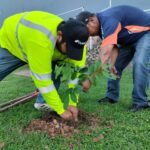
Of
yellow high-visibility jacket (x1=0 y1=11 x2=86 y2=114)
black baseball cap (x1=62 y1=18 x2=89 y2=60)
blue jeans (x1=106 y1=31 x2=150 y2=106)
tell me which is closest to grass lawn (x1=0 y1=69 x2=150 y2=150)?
blue jeans (x1=106 y1=31 x2=150 y2=106)

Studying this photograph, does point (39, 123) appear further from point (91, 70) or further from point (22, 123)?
point (91, 70)

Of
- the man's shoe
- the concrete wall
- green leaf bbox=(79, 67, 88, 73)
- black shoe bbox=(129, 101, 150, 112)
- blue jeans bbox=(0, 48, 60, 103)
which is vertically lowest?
→ the concrete wall

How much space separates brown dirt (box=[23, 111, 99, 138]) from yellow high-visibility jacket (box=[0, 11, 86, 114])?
0.18 meters

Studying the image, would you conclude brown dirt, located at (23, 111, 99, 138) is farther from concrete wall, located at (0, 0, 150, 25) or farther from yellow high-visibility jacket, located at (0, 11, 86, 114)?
concrete wall, located at (0, 0, 150, 25)

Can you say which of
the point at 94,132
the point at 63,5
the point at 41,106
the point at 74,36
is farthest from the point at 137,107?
the point at 63,5

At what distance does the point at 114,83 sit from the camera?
5.74 meters

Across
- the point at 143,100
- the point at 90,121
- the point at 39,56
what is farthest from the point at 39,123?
the point at 143,100

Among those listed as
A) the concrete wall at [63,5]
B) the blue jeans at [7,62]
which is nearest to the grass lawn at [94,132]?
the blue jeans at [7,62]

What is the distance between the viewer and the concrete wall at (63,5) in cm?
1140

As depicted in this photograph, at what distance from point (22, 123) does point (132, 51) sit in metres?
1.94

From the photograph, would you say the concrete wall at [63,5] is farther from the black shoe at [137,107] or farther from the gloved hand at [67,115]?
the gloved hand at [67,115]

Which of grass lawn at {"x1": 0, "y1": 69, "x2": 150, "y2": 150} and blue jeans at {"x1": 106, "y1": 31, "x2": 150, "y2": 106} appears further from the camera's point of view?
blue jeans at {"x1": 106, "y1": 31, "x2": 150, "y2": 106}

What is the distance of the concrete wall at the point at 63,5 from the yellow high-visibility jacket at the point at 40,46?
678cm

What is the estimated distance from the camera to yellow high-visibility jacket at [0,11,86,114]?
3941mm
